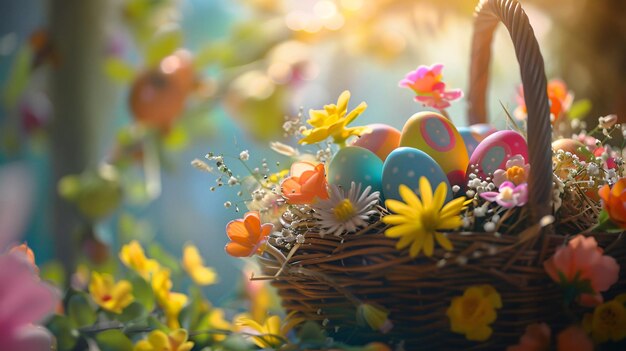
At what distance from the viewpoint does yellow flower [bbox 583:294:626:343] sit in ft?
1.56

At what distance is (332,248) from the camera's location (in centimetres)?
50

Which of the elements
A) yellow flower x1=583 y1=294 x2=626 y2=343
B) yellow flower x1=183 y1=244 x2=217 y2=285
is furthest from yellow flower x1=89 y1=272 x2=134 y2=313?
yellow flower x1=583 y1=294 x2=626 y2=343

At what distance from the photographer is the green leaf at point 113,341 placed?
1.81ft

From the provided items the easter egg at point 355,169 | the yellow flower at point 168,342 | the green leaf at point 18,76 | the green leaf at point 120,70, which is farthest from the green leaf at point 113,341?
the green leaf at point 18,76

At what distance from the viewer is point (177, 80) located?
43.4 inches

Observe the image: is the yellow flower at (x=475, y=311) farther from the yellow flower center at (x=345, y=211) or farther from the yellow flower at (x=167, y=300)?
the yellow flower at (x=167, y=300)

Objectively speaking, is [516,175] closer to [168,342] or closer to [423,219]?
[423,219]

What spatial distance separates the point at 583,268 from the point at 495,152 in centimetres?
14

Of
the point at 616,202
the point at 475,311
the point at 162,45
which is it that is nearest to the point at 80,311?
the point at 475,311

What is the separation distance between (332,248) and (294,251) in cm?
3

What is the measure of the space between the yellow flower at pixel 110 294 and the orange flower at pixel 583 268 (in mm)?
416

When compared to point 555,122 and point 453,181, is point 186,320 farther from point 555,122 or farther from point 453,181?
point 555,122

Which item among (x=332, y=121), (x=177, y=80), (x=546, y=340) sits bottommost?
(x=546, y=340)

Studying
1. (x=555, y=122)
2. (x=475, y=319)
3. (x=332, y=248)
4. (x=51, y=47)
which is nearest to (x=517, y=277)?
(x=475, y=319)
